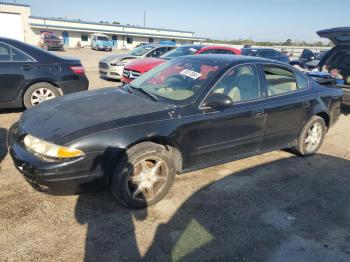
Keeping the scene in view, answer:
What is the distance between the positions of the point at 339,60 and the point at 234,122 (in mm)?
6224

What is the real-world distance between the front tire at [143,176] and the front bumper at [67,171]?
12 cm

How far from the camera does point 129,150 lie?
3.17 m

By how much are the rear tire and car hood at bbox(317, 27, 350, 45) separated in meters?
6.14

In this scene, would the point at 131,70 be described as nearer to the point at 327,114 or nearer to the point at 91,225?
the point at 327,114

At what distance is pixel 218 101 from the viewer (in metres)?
3.61

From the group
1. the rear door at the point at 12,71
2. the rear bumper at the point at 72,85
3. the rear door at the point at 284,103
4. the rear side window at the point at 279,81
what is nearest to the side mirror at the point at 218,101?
the rear door at the point at 284,103

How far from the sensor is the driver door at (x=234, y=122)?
3.70 meters

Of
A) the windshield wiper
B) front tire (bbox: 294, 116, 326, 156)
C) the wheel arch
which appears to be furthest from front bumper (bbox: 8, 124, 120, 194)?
front tire (bbox: 294, 116, 326, 156)

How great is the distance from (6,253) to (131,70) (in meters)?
6.93

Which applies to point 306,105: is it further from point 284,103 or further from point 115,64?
point 115,64

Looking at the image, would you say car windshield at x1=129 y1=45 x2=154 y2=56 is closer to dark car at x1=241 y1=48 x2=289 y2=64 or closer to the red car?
the red car

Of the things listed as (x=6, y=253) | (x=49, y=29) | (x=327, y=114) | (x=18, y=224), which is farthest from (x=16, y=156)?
(x=49, y=29)

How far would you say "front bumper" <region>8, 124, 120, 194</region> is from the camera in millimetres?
2900

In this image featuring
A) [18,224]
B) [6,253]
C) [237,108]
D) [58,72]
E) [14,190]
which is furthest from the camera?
[58,72]
